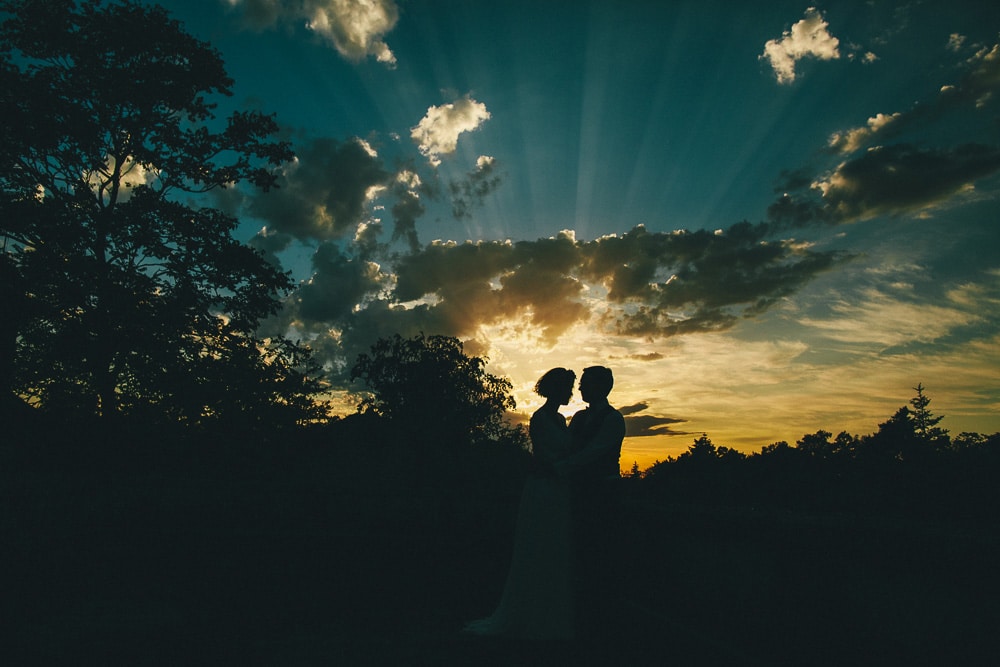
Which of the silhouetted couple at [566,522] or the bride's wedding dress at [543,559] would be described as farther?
the bride's wedding dress at [543,559]

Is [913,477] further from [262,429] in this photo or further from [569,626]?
[262,429]

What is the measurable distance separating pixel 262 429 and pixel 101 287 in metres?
5.07

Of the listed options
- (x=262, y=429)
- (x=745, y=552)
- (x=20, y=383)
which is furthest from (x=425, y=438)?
(x=745, y=552)

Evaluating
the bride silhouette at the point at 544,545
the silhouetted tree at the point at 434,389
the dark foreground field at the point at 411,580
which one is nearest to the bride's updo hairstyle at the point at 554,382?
the bride silhouette at the point at 544,545

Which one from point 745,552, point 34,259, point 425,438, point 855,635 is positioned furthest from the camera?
point 425,438

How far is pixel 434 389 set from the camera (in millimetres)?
45312

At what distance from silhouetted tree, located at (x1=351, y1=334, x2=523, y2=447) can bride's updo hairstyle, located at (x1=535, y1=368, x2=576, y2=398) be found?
133ft

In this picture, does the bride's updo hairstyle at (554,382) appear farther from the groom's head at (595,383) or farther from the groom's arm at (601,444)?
the groom's arm at (601,444)

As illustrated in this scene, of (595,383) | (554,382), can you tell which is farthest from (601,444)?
(554,382)

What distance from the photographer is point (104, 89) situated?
37.4ft

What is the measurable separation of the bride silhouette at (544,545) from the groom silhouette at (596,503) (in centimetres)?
12

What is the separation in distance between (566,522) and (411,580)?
2539 mm

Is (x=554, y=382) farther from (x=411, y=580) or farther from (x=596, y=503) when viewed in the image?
(x=411, y=580)

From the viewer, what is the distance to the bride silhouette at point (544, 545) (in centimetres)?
398
